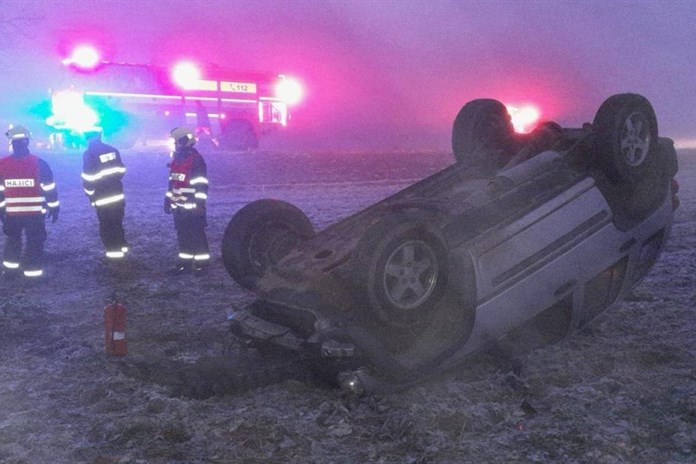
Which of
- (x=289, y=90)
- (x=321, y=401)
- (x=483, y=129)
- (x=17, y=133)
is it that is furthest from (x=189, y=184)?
(x=289, y=90)

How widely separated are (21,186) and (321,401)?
537cm

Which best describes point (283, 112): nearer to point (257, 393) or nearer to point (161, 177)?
point (161, 177)

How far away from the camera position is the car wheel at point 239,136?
24281mm

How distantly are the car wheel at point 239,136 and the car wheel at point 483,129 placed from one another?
65.1ft

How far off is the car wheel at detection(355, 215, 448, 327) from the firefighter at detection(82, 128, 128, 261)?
530 cm

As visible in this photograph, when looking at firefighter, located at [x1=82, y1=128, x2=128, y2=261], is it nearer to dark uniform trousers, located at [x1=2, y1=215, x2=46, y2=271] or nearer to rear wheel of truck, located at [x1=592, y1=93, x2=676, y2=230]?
dark uniform trousers, located at [x1=2, y1=215, x2=46, y2=271]

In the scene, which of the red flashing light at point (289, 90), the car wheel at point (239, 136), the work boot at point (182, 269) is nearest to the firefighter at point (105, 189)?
the work boot at point (182, 269)

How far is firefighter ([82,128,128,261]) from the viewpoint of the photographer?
797 centimetres

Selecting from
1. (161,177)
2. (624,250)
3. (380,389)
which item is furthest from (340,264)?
(161,177)

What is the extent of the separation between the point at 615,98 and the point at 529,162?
0.70 metres

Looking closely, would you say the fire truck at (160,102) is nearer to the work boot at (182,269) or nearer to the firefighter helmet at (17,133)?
the firefighter helmet at (17,133)

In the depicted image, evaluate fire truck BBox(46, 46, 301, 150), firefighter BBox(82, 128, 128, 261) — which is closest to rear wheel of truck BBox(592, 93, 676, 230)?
firefighter BBox(82, 128, 128, 261)

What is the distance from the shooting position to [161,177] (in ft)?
59.0

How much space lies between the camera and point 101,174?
7961mm
